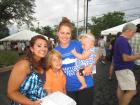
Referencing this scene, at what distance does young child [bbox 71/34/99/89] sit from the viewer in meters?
4.59

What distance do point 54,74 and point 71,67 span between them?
0.53 meters

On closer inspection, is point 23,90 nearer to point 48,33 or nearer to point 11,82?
point 11,82

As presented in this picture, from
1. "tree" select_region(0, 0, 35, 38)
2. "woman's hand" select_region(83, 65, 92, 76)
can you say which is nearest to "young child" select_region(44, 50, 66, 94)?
"woman's hand" select_region(83, 65, 92, 76)

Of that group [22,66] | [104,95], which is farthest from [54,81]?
[104,95]

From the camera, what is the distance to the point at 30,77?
3.50 meters

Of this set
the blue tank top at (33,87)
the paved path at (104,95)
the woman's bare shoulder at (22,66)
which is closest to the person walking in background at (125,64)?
the paved path at (104,95)

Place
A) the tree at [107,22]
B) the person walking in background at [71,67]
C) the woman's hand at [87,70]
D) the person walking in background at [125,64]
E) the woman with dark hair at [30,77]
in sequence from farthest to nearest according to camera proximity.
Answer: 1. the tree at [107,22]
2. the person walking in background at [125,64]
3. the woman's hand at [87,70]
4. the person walking in background at [71,67]
5. the woman with dark hair at [30,77]

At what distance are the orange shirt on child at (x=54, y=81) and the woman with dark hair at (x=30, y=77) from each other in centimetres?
25

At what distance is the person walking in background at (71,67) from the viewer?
14.8ft

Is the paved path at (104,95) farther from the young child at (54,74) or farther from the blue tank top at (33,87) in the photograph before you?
the blue tank top at (33,87)

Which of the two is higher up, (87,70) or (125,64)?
(87,70)

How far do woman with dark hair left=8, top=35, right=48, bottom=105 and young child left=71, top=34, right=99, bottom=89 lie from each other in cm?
92

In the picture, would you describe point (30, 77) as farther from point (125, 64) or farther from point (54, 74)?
point (125, 64)

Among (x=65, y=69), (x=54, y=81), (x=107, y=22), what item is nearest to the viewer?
(x=54, y=81)
